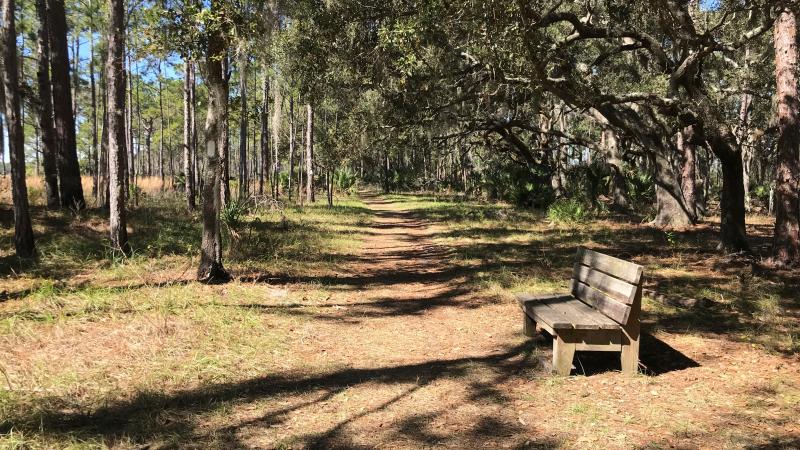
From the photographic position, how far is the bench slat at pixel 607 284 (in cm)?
429

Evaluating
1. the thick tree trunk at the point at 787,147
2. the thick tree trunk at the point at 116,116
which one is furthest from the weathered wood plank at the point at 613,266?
the thick tree trunk at the point at 116,116

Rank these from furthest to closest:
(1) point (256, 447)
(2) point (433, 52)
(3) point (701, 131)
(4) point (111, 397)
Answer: (2) point (433, 52)
(3) point (701, 131)
(4) point (111, 397)
(1) point (256, 447)

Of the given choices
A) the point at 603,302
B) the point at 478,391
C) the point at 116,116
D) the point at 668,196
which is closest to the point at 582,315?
the point at 603,302

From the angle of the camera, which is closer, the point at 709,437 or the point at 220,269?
the point at 709,437

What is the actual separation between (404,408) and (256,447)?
3.85ft

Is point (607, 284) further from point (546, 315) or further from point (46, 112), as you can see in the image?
point (46, 112)

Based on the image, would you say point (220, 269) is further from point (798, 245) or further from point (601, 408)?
point (798, 245)

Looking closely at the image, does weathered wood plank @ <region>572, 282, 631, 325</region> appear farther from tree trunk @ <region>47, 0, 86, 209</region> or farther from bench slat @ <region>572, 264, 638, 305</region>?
tree trunk @ <region>47, 0, 86, 209</region>

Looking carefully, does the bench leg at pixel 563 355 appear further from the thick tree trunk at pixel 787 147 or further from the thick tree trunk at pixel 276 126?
the thick tree trunk at pixel 276 126

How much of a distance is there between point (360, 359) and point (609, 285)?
2.49 metres

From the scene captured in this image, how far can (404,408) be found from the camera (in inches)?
155

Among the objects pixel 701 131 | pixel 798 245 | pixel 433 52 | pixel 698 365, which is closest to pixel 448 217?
pixel 433 52

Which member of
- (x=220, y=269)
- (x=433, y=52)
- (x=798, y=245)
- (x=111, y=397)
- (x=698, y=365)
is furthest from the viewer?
(x=433, y=52)

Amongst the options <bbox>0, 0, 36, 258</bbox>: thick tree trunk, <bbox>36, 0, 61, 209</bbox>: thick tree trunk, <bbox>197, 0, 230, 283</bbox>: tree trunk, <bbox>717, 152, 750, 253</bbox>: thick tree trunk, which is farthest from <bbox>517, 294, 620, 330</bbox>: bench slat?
<bbox>36, 0, 61, 209</bbox>: thick tree trunk
